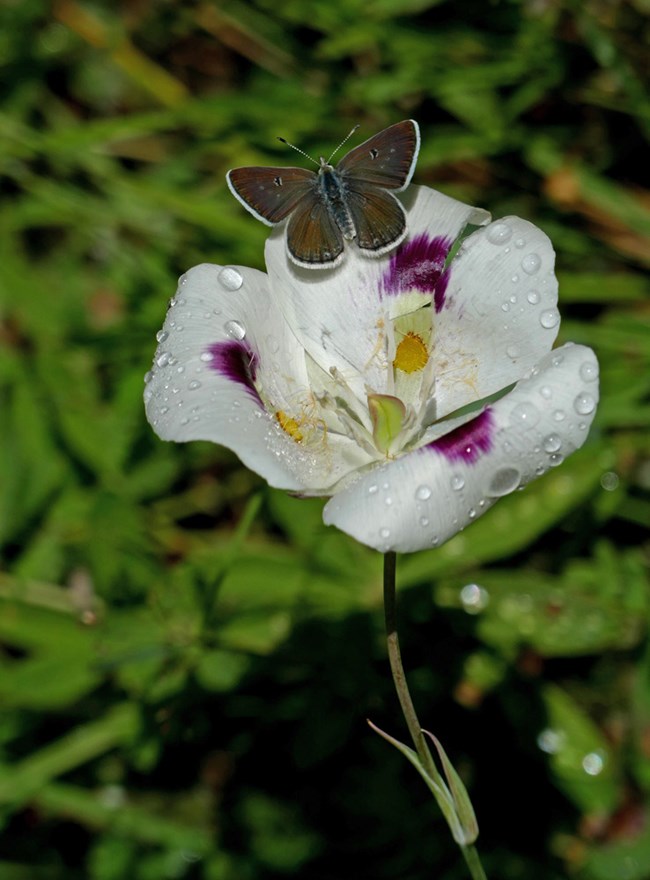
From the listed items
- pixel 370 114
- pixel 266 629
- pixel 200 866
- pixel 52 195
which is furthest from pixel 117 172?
pixel 200 866

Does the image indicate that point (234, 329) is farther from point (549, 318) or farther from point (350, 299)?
point (549, 318)

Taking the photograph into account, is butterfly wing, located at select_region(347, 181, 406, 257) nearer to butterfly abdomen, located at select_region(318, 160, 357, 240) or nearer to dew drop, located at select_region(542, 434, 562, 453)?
butterfly abdomen, located at select_region(318, 160, 357, 240)

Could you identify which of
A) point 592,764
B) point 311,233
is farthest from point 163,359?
point 592,764

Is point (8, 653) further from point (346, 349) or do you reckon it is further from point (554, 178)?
point (554, 178)

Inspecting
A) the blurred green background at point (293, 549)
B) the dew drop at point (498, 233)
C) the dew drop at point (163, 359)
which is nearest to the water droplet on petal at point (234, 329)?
the dew drop at point (163, 359)

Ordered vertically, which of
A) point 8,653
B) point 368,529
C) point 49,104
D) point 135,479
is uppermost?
point 368,529
